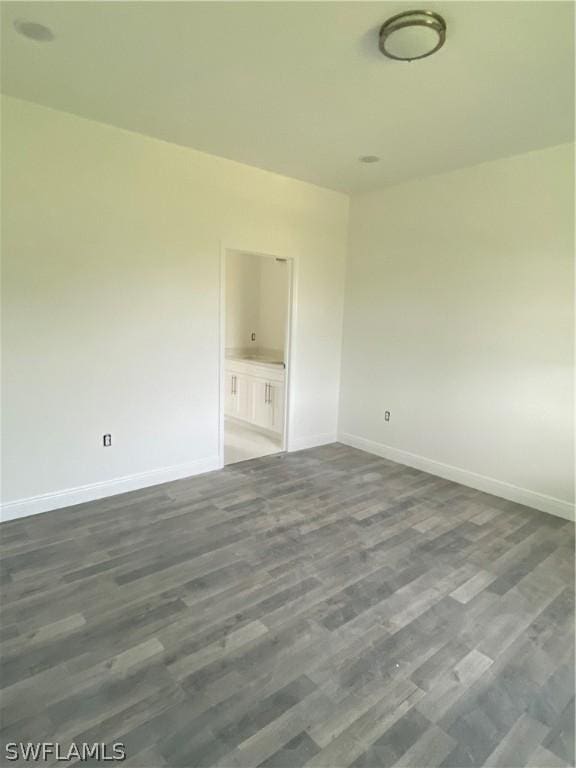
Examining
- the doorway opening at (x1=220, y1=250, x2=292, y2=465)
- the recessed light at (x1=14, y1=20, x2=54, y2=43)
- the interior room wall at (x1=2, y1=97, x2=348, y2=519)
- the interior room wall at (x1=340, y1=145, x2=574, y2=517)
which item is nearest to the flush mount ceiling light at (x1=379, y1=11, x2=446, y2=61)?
the recessed light at (x1=14, y1=20, x2=54, y2=43)

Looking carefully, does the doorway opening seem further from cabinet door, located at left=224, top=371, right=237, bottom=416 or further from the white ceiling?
the white ceiling

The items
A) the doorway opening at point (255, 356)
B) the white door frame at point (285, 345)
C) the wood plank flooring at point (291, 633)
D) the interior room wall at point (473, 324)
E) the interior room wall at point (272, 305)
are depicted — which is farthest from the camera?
the interior room wall at point (272, 305)

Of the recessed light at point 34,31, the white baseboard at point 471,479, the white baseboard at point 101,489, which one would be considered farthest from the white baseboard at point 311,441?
the recessed light at point 34,31

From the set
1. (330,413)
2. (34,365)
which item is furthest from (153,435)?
(330,413)

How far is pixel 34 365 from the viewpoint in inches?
120

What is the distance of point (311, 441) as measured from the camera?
504cm

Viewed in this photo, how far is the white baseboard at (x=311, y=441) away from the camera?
487cm

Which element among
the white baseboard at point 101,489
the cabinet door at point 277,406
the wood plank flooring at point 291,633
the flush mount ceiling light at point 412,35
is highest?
the flush mount ceiling light at point 412,35

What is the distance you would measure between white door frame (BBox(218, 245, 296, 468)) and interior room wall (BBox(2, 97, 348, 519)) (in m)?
0.06

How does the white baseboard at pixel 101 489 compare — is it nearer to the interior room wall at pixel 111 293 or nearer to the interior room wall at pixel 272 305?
the interior room wall at pixel 111 293

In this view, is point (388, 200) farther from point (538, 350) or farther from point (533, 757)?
point (533, 757)

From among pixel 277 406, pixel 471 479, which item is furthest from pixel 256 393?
pixel 471 479

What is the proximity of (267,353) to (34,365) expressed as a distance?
3536 millimetres

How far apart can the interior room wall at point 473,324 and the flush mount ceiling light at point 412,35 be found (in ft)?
5.98
